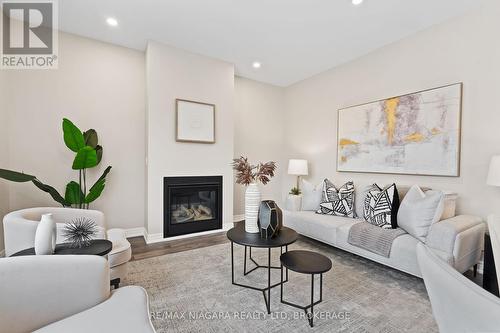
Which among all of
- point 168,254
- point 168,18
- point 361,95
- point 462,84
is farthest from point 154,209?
point 462,84

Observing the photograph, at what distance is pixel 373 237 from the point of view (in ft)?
8.10

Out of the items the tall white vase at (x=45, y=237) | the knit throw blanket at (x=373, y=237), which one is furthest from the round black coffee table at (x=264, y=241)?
the tall white vase at (x=45, y=237)

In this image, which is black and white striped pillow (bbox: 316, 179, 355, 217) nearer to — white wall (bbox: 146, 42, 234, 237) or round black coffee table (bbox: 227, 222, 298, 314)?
round black coffee table (bbox: 227, 222, 298, 314)

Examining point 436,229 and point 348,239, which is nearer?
point 436,229

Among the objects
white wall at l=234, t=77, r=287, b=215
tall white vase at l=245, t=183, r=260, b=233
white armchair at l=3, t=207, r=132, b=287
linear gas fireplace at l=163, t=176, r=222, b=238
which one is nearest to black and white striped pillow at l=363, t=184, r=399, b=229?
tall white vase at l=245, t=183, r=260, b=233

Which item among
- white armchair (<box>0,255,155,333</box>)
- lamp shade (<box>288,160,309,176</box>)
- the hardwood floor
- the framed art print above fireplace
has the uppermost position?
the framed art print above fireplace

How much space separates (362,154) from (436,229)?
63.2 inches

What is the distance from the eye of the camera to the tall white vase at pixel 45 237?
4.68 ft

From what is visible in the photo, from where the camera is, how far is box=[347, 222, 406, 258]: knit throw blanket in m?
2.35

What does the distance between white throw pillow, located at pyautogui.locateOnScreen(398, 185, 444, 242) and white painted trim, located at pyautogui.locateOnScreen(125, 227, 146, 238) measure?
3.66 metres

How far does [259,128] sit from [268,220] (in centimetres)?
322

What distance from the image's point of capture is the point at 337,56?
363cm

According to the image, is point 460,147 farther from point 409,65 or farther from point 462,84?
point 409,65

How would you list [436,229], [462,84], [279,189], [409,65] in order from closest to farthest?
[436,229] < [462,84] < [409,65] < [279,189]
